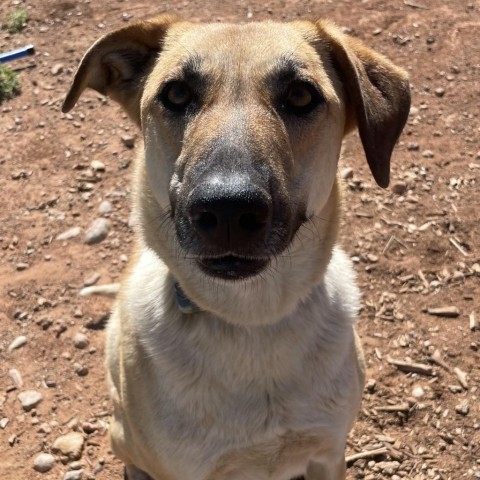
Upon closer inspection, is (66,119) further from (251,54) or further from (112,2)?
(251,54)

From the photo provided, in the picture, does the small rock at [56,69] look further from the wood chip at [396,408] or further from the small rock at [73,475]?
the wood chip at [396,408]

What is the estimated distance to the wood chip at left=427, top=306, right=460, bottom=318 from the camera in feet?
14.4

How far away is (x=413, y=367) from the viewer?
164 inches

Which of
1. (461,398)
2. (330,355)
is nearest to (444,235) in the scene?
(461,398)

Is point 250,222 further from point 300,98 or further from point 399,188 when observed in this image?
point 399,188

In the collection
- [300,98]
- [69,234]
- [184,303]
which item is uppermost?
[300,98]

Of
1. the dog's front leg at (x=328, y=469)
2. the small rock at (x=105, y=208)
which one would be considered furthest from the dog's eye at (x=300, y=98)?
the small rock at (x=105, y=208)

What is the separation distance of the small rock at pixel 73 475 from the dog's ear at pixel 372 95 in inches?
96.4

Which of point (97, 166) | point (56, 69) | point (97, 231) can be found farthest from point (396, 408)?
point (56, 69)

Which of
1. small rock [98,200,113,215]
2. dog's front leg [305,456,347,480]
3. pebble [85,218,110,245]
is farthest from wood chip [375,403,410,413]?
small rock [98,200,113,215]

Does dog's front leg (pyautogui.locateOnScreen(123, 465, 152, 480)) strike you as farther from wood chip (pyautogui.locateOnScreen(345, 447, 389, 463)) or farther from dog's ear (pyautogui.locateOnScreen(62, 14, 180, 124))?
dog's ear (pyautogui.locateOnScreen(62, 14, 180, 124))

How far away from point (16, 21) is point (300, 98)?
505 cm

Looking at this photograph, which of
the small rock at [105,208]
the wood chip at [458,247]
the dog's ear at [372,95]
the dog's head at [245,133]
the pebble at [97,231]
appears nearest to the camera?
the dog's head at [245,133]

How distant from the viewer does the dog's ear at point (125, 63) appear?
297 centimetres
